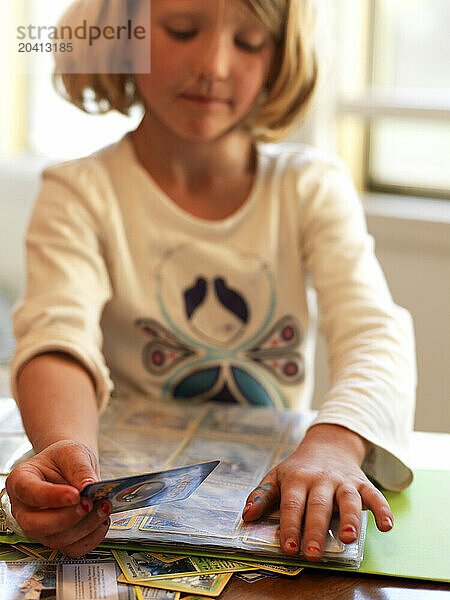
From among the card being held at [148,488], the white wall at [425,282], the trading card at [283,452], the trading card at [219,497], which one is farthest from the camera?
the white wall at [425,282]

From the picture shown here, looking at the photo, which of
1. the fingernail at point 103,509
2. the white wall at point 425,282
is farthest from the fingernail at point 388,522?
the white wall at point 425,282

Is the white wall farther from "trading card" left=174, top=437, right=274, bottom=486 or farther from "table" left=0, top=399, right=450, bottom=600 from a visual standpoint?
"table" left=0, top=399, right=450, bottom=600

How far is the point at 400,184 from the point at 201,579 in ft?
4.35

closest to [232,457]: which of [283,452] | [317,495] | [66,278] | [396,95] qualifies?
[283,452]

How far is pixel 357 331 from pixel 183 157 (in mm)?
323

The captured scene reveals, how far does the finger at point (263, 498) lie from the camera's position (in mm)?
614

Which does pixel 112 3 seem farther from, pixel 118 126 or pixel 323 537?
pixel 118 126

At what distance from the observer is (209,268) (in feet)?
3.27

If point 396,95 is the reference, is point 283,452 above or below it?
below

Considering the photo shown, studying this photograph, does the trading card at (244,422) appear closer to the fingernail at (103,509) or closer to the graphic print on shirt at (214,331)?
the graphic print on shirt at (214,331)

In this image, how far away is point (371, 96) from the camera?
1.71m

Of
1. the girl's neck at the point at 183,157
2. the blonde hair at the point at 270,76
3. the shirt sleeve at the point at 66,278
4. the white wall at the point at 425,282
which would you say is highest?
the blonde hair at the point at 270,76

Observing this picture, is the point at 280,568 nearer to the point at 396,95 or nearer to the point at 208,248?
the point at 208,248

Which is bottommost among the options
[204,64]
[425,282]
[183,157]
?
[425,282]
